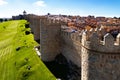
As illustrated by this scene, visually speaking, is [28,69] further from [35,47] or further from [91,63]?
[91,63]

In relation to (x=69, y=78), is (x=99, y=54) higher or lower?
higher

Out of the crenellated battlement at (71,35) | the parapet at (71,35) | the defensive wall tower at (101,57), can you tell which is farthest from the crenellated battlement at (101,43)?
the parapet at (71,35)

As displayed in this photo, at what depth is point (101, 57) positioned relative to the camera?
38.4 feet

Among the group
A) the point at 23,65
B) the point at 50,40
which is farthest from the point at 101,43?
the point at 50,40

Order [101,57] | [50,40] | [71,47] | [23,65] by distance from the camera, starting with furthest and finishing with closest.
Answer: [50,40] < [23,65] < [71,47] < [101,57]

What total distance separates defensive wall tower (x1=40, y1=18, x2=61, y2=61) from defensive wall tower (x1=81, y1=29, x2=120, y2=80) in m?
21.6

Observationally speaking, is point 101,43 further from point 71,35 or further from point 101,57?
point 71,35

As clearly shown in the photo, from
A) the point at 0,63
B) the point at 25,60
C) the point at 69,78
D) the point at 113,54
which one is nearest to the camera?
the point at 113,54

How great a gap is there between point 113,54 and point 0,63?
86.8 feet

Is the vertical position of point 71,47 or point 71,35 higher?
point 71,35

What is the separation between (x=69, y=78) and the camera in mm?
27125

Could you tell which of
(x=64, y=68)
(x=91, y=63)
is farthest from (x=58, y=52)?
(x=91, y=63)

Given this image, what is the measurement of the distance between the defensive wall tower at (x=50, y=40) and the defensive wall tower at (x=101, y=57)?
21631mm

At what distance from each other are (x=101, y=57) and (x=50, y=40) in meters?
22.6
